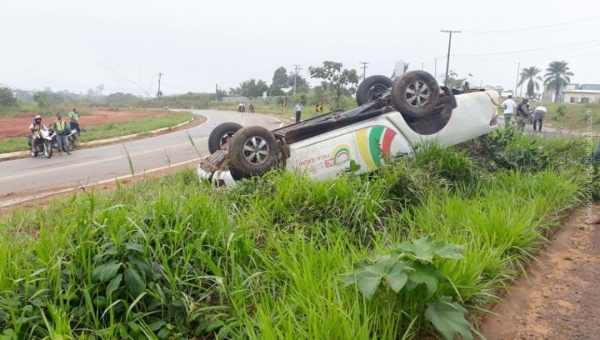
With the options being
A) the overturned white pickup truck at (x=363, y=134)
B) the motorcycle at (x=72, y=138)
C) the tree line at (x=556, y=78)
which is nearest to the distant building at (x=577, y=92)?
the tree line at (x=556, y=78)

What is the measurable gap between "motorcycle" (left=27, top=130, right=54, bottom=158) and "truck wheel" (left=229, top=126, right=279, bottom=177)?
35.4ft

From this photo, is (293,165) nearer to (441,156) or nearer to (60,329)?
(441,156)

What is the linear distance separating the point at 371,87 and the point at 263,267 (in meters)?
4.67

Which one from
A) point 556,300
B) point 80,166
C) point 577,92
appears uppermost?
point 577,92


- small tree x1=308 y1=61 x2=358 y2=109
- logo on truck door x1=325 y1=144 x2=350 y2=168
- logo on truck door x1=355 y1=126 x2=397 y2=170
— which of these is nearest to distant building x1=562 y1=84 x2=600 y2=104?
small tree x1=308 y1=61 x2=358 y2=109

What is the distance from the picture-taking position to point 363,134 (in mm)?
5070

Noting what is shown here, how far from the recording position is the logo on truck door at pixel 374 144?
16.5 feet

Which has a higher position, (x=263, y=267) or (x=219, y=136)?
(x=219, y=136)

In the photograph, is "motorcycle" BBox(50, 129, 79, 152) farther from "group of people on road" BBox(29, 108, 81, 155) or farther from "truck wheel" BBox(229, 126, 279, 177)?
"truck wheel" BBox(229, 126, 279, 177)

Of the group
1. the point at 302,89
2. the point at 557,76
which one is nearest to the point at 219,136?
the point at 302,89

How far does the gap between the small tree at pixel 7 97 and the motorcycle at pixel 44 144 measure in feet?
90.1

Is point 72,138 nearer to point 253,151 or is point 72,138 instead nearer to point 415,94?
point 253,151

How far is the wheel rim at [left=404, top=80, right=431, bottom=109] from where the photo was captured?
5.40 meters

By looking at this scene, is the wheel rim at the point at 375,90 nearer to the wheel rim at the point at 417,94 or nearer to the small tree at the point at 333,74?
the wheel rim at the point at 417,94
